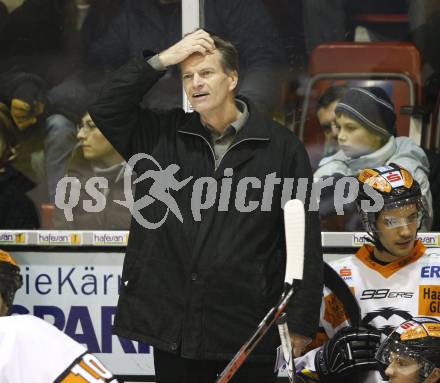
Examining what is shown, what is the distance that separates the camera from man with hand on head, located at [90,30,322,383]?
333 centimetres

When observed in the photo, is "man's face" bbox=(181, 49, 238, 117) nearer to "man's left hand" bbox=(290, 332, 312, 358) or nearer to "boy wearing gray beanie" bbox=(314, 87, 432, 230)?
"man's left hand" bbox=(290, 332, 312, 358)

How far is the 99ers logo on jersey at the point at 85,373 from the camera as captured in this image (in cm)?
224

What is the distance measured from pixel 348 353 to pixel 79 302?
5.29 feet

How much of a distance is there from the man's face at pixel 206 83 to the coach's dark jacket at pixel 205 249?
0.09 metres

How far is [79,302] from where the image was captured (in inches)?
186

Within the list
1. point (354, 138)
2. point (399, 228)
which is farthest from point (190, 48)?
point (354, 138)

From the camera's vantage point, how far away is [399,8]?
4617 millimetres

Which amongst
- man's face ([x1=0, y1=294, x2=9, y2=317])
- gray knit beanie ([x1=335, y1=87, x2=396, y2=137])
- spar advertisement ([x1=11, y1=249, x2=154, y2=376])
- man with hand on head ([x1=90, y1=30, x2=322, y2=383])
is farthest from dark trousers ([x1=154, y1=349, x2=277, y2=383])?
gray knit beanie ([x1=335, y1=87, x2=396, y2=137])

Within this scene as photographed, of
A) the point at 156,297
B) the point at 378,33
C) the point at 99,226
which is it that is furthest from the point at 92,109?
the point at 378,33

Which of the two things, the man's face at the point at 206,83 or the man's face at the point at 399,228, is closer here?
the man's face at the point at 206,83

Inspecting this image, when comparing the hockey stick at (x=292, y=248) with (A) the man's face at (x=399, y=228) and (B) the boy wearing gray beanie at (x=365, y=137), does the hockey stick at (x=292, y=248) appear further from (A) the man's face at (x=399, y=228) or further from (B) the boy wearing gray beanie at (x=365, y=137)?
(B) the boy wearing gray beanie at (x=365, y=137)

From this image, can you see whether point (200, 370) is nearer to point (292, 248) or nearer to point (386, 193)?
point (292, 248)

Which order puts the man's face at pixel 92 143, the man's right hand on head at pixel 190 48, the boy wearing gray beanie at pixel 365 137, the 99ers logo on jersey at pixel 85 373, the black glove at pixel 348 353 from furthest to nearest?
1. the man's face at pixel 92 143
2. the boy wearing gray beanie at pixel 365 137
3. the black glove at pixel 348 353
4. the man's right hand on head at pixel 190 48
5. the 99ers logo on jersey at pixel 85 373

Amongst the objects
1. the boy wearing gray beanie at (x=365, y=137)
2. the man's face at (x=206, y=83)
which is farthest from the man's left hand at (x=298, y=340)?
the boy wearing gray beanie at (x=365, y=137)
